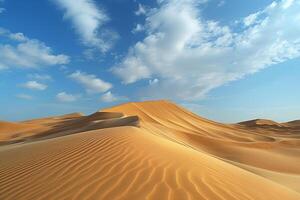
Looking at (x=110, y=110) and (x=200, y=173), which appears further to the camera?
(x=110, y=110)

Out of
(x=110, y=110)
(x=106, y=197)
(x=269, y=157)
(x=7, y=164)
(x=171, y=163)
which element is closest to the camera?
(x=106, y=197)

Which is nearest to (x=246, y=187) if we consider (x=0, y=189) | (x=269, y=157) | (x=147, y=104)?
(x=0, y=189)

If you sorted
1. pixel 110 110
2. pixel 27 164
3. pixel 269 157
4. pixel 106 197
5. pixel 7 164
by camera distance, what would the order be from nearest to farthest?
1. pixel 106 197
2. pixel 27 164
3. pixel 7 164
4. pixel 269 157
5. pixel 110 110

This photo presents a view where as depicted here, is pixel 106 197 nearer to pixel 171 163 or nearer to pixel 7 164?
pixel 171 163

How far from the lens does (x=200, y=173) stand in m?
5.45

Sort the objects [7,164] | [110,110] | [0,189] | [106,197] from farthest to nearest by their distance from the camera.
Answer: [110,110]
[7,164]
[0,189]
[106,197]

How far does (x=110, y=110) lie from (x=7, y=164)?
22.3 m

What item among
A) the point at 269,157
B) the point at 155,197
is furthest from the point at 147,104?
the point at 155,197

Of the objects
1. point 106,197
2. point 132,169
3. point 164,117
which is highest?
point 164,117

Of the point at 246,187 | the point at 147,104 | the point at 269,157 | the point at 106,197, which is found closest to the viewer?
the point at 106,197

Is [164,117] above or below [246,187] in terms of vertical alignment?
above

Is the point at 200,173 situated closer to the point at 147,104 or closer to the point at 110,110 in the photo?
the point at 110,110

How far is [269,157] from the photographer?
15.4 m

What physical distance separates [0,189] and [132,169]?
2122 mm
